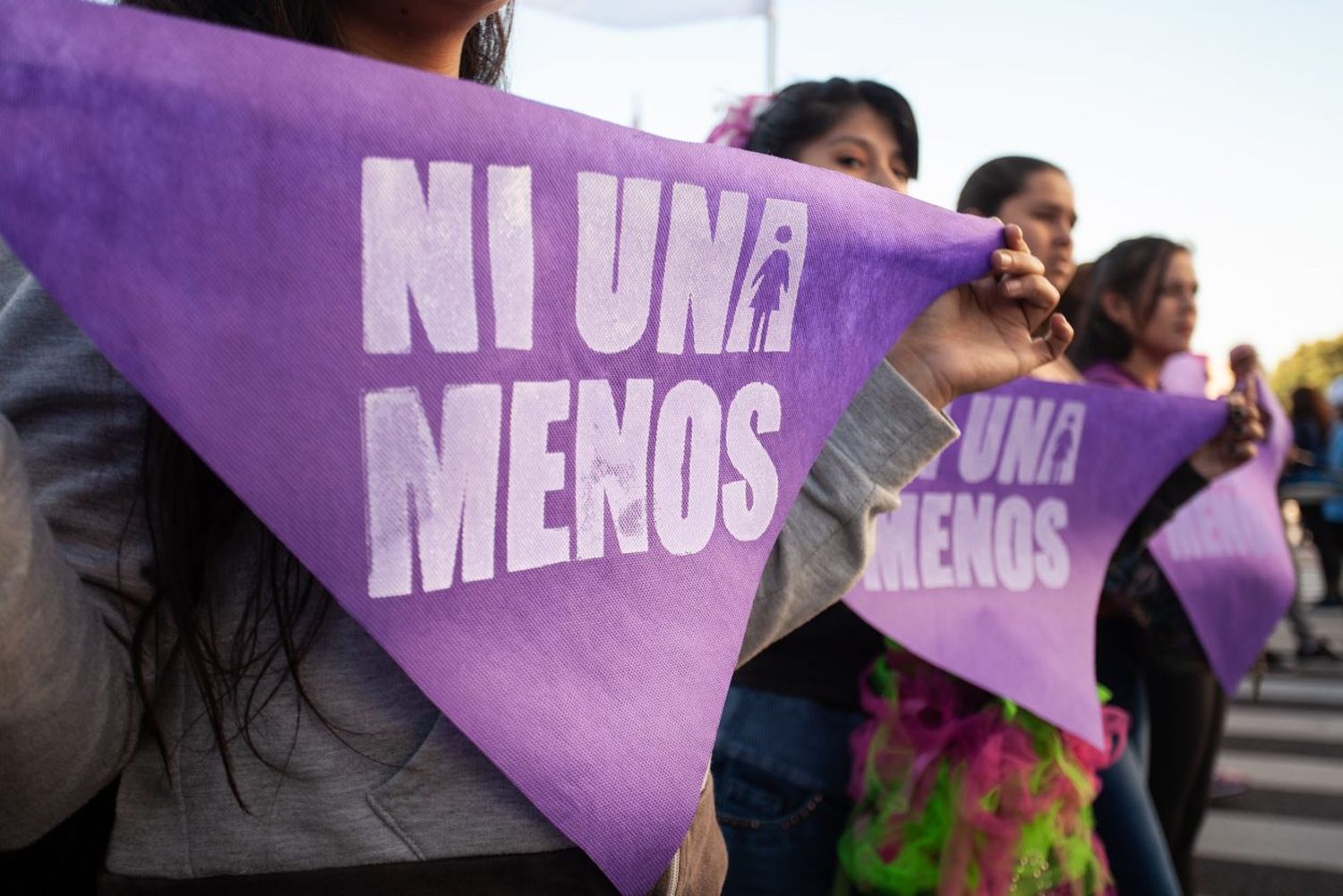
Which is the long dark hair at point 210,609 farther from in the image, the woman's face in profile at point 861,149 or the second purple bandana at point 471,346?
the woman's face in profile at point 861,149

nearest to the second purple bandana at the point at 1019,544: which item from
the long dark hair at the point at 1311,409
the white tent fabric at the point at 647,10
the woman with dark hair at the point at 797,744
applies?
the woman with dark hair at the point at 797,744

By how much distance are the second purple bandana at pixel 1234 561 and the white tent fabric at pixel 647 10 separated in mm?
2427

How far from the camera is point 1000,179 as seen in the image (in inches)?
96.1

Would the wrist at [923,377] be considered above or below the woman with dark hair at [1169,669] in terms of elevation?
above

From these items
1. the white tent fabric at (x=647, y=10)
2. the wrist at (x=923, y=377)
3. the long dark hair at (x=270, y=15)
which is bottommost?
the wrist at (x=923, y=377)

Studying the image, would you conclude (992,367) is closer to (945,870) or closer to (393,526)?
(393,526)

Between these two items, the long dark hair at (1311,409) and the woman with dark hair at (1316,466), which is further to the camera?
the long dark hair at (1311,409)

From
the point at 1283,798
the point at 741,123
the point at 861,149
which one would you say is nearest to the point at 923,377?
the point at 861,149

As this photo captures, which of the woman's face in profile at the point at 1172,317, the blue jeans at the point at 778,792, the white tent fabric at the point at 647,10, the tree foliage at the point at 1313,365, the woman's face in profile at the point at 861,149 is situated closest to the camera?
the blue jeans at the point at 778,792

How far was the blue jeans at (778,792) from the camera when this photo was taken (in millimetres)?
1554

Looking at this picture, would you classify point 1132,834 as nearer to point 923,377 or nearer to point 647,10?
point 923,377

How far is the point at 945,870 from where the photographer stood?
1632 millimetres

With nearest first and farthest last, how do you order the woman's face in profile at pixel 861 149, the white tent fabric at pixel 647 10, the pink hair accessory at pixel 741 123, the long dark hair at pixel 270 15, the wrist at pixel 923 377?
the long dark hair at pixel 270 15, the wrist at pixel 923 377, the woman's face in profile at pixel 861 149, the pink hair accessory at pixel 741 123, the white tent fabric at pixel 647 10

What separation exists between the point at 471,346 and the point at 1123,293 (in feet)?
7.92
